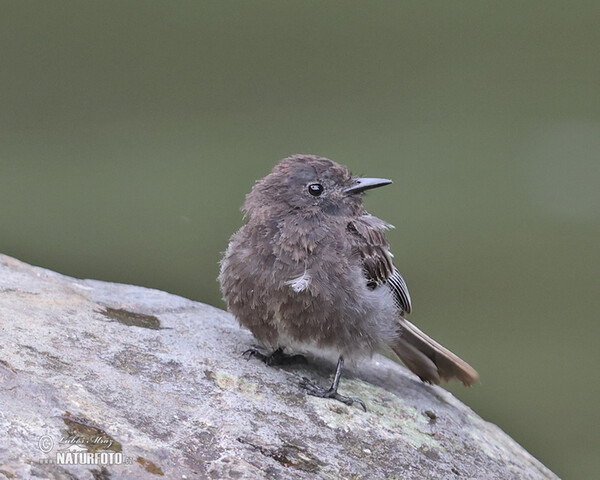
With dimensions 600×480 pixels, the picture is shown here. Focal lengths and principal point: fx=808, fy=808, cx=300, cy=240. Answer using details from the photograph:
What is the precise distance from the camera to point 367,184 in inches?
151

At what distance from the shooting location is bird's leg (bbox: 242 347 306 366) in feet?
11.9

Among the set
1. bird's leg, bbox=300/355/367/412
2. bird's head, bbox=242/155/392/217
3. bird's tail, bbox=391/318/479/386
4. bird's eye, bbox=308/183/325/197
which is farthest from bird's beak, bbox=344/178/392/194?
bird's leg, bbox=300/355/367/412

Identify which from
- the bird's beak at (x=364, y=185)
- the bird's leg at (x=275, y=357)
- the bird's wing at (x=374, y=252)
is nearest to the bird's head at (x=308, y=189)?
the bird's beak at (x=364, y=185)

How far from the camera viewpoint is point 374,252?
150 inches

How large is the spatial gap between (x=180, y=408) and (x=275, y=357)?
35.5 inches

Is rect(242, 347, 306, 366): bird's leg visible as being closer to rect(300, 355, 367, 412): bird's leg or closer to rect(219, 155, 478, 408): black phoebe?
rect(219, 155, 478, 408): black phoebe

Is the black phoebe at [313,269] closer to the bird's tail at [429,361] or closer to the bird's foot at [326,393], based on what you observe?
the bird's foot at [326,393]

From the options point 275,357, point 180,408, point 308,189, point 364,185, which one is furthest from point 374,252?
point 180,408

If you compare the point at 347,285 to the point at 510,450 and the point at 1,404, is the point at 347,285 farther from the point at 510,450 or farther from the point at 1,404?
the point at 1,404

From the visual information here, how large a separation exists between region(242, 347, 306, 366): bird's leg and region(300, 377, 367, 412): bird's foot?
0.23 metres

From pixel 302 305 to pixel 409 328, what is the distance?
80cm

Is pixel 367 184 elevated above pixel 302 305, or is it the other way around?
pixel 367 184

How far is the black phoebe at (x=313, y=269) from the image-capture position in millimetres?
3506

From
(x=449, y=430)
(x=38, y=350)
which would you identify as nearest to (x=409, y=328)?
(x=449, y=430)
